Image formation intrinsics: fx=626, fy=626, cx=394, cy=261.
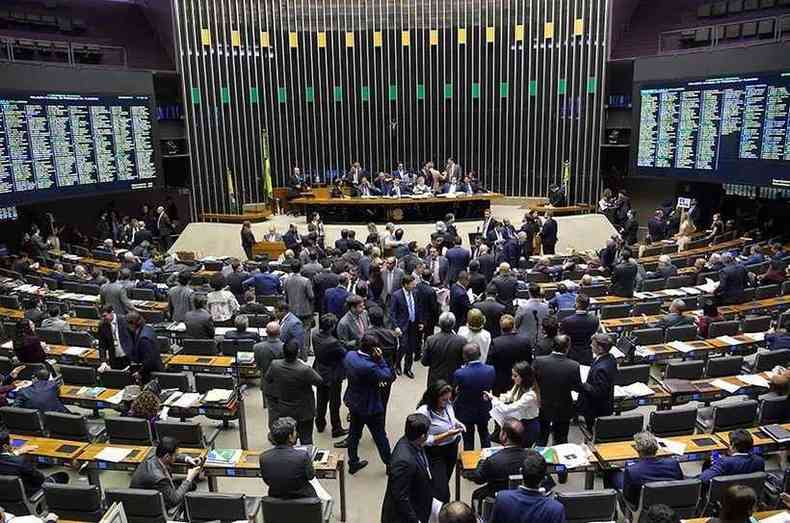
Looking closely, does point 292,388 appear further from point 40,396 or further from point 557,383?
point 40,396

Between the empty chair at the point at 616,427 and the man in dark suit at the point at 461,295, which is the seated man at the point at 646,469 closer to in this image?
the empty chair at the point at 616,427

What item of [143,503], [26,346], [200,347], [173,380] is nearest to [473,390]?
[143,503]

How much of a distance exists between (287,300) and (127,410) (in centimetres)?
271

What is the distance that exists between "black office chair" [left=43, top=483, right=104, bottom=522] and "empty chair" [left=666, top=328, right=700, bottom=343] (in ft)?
20.9

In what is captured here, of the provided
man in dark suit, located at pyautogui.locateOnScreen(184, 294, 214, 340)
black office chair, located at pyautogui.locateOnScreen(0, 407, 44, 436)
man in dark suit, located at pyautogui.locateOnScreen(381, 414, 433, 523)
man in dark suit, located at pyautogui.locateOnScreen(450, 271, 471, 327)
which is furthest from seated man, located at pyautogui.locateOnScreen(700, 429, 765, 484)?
black office chair, located at pyautogui.locateOnScreen(0, 407, 44, 436)

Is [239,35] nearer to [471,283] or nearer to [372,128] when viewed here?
[372,128]

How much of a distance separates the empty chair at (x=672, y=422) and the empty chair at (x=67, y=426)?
507cm

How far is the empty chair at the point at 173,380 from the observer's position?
21.2 ft

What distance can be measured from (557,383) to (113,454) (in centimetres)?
380

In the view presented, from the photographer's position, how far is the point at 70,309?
9.92m

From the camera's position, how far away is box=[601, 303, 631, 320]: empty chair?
8.66 metres

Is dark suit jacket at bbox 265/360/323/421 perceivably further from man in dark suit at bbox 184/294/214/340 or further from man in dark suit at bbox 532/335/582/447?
man in dark suit at bbox 184/294/214/340

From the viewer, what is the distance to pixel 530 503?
11.5 ft

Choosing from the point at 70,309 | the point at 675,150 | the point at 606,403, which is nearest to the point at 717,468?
the point at 606,403
